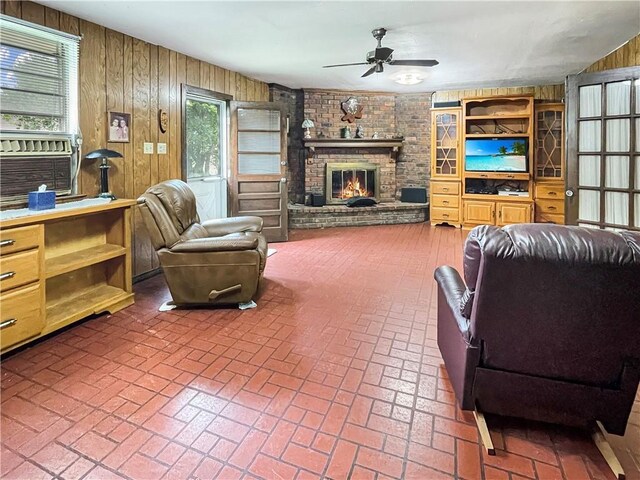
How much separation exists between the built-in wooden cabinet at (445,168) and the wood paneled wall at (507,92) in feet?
1.83

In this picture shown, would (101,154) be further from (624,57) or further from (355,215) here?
(624,57)

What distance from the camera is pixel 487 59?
5.08 m

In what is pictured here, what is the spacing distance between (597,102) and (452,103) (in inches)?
142

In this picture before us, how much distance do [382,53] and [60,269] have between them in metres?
3.34

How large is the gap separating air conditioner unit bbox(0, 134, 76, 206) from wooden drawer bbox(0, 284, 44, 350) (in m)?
0.78

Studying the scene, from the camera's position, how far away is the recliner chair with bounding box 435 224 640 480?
1.47 m

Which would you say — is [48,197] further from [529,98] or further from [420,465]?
[529,98]

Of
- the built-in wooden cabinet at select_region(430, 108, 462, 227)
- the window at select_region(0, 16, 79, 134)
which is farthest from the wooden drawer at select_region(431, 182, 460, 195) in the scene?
the window at select_region(0, 16, 79, 134)

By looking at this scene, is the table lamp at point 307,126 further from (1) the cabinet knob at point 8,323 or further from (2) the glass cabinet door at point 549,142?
(1) the cabinet knob at point 8,323

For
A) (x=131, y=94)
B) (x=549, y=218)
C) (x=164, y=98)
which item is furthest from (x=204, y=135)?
(x=549, y=218)

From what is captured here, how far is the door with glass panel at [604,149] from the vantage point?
11.2 ft

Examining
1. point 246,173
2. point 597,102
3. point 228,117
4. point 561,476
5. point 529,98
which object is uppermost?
point 529,98

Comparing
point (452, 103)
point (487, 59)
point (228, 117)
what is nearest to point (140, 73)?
point (228, 117)

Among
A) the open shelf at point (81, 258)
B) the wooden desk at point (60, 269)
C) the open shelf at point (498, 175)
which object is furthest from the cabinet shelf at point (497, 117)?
the open shelf at point (81, 258)
